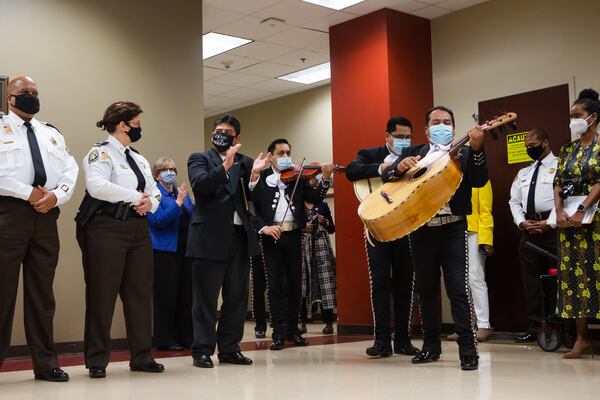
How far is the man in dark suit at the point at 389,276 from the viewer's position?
5246 mm

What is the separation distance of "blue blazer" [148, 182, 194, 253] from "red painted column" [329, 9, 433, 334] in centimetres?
228

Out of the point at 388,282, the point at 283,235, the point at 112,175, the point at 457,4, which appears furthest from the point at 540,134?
the point at 112,175

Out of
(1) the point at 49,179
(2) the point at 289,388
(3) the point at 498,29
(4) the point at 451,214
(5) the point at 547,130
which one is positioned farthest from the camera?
(3) the point at 498,29

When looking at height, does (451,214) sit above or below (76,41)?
below

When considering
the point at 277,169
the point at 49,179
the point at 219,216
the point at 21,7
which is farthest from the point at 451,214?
the point at 21,7

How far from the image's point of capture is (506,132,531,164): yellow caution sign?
278 inches

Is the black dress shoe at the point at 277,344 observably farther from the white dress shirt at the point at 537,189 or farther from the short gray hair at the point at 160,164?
the white dress shirt at the point at 537,189

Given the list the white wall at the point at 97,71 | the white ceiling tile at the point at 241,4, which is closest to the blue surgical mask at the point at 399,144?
the white wall at the point at 97,71

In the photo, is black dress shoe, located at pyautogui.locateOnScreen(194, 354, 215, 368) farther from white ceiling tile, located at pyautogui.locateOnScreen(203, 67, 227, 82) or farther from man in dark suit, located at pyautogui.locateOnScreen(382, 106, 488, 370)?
white ceiling tile, located at pyautogui.locateOnScreen(203, 67, 227, 82)

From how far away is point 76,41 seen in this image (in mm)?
6406

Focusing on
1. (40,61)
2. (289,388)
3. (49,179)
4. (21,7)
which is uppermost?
(21,7)

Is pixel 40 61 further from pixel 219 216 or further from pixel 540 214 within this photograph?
pixel 540 214

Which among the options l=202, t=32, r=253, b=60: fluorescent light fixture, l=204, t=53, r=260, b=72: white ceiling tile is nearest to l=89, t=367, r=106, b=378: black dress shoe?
l=202, t=32, r=253, b=60: fluorescent light fixture

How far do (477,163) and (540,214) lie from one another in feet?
6.95
